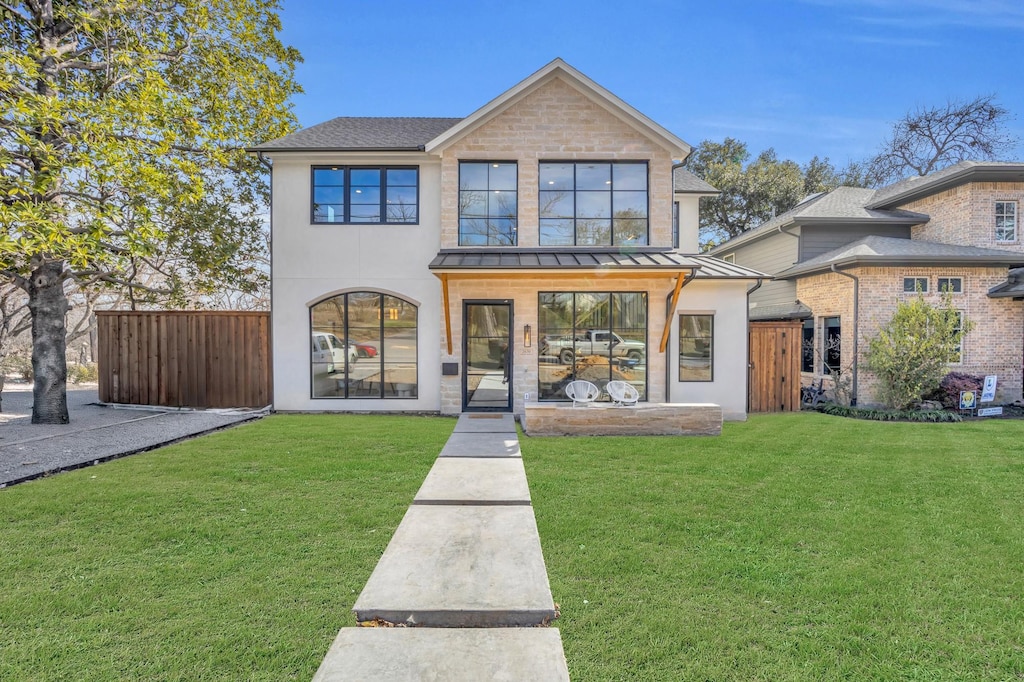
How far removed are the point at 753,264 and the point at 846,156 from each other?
15.9 m

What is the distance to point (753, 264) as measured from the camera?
776 inches

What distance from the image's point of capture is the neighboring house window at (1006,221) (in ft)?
46.3

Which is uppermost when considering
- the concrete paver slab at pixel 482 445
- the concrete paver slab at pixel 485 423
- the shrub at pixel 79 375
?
the shrub at pixel 79 375

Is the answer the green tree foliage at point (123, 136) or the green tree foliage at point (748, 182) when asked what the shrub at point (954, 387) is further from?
the green tree foliage at point (123, 136)

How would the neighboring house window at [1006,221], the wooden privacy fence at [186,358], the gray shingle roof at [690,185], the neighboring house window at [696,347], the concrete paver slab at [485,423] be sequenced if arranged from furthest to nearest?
the gray shingle roof at [690,185] → the neighboring house window at [1006,221] → the wooden privacy fence at [186,358] → the neighboring house window at [696,347] → the concrete paver slab at [485,423]

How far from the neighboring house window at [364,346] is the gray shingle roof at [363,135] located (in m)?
3.40

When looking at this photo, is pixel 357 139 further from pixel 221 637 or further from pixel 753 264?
pixel 753 264

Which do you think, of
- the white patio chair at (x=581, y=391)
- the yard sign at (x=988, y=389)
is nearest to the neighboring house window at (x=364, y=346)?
the white patio chair at (x=581, y=391)

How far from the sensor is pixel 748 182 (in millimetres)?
26953

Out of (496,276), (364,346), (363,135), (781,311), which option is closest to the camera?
(496,276)

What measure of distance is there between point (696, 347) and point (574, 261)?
379 centimetres

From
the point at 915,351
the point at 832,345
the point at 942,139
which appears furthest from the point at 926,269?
the point at 942,139

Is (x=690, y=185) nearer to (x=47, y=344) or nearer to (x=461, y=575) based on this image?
(x=461, y=575)

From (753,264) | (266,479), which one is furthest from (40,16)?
(753,264)
